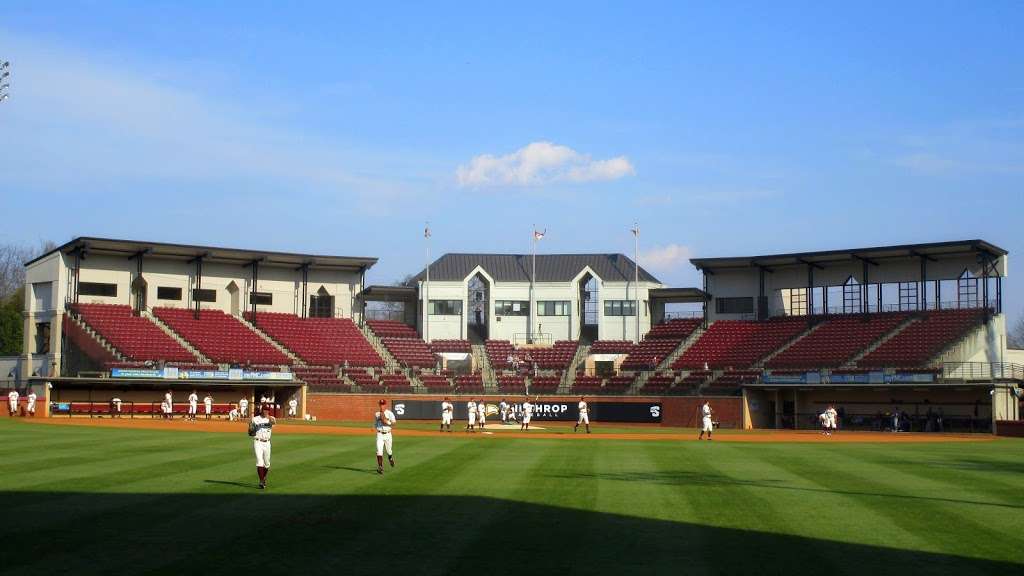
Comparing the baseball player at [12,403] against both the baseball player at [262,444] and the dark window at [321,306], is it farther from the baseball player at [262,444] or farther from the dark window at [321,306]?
the baseball player at [262,444]

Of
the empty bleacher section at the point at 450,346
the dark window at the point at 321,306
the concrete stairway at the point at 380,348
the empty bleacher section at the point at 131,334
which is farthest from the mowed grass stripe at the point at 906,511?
the dark window at the point at 321,306

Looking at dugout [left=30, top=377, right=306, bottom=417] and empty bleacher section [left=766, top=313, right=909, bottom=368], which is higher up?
empty bleacher section [left=766, top=313, right=909, bottom=368]

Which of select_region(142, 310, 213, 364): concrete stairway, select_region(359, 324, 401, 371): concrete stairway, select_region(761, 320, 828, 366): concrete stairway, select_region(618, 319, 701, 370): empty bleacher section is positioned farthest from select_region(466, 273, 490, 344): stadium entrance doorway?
select_region(761, 320, 828, 366): concrete stairway

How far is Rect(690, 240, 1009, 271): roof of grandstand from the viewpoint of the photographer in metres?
67.2

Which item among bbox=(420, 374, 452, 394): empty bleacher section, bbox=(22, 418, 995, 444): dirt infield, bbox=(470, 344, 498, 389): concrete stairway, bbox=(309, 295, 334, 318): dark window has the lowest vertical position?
bbox=(22, 418, 995, 444): dirt infield

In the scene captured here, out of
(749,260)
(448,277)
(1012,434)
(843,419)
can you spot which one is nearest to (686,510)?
(1012,434)

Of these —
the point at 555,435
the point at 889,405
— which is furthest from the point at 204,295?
the point at 889,405

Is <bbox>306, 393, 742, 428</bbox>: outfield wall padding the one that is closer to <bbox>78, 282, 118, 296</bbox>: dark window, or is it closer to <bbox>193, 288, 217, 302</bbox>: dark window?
<bbox>193, 288, 217, 302</bbox>: dark window

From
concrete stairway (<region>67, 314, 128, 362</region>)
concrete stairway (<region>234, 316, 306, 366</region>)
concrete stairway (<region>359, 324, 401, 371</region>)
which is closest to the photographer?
concrete stairway (<region>67, 314, 128, 362</region>)

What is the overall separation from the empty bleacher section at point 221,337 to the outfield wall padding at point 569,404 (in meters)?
5.09

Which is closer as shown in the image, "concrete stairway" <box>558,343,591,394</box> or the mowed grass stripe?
the mowed grass stripe

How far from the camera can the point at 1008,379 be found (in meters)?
58.7

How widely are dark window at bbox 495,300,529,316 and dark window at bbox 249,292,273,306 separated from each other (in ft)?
57.6

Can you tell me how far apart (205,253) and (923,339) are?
48052 millimetres
